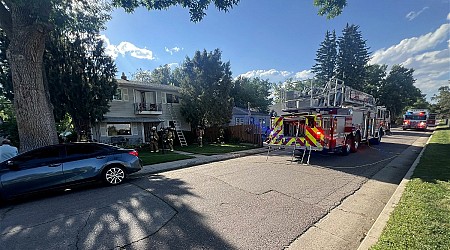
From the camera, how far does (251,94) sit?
47406mm

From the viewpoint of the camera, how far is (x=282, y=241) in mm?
3234

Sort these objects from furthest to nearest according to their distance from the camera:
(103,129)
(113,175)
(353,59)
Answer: (353,59)
(103,129)
(113,175)

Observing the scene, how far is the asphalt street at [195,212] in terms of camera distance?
330cm

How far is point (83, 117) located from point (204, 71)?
11547 mm

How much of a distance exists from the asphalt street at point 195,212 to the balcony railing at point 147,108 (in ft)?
47.8

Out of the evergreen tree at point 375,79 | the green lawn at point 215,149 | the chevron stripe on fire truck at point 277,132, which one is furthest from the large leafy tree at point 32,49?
the evergreen tree at point 375,79

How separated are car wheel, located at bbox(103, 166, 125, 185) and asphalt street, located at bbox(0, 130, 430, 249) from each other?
276 mm

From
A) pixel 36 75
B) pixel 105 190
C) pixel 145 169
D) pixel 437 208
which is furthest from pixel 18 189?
pixel 437 208

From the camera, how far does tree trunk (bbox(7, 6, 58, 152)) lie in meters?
7.38

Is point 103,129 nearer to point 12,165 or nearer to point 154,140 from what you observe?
point 154,140

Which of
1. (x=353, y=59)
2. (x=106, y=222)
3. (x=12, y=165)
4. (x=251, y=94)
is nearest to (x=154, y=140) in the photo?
(x=12, y=165)

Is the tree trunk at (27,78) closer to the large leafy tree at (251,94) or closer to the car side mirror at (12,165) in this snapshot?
the car side mirror at (12,165)

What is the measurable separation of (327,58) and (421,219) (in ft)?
140

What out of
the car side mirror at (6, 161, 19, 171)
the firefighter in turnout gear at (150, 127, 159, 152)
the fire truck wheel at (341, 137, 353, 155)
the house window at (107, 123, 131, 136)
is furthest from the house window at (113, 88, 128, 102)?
the fire truck wheel at (341, 137, 353, 155)
